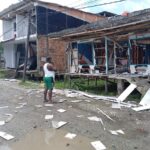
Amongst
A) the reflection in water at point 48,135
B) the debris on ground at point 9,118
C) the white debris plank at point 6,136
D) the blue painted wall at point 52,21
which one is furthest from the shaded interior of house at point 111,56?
the white debris plank at point 6,136

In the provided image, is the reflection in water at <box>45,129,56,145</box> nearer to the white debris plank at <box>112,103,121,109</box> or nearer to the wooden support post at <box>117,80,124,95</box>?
the white debris plank at <box>112,103,121,109</box>

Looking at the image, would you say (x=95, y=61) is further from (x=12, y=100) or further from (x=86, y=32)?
Answer: (x=12, y=100)

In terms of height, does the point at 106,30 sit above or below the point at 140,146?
above

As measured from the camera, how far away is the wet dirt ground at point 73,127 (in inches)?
291

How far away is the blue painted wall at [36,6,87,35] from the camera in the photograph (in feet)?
81.4

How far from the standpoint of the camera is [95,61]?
60.4 ft

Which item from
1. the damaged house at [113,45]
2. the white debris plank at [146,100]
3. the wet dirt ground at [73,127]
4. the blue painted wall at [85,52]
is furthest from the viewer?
the blue painted wall at [85,52]

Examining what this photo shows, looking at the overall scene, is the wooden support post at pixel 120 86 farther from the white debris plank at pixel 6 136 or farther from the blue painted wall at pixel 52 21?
the blue painted wall at pixel 52 21

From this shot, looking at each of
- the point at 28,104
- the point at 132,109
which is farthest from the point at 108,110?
the point at 28,104

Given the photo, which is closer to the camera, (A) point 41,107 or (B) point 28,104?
(A) point 41,107

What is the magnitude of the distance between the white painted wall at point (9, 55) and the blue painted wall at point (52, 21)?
717cm

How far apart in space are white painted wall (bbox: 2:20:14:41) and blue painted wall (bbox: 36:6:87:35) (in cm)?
699

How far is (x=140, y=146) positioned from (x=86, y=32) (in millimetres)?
8933

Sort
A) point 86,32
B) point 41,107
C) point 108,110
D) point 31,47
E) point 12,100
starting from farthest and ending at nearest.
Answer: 1. point 31,47
2. point 86,32
3. point 12,100
4. point 41,107
5. point 108,110
